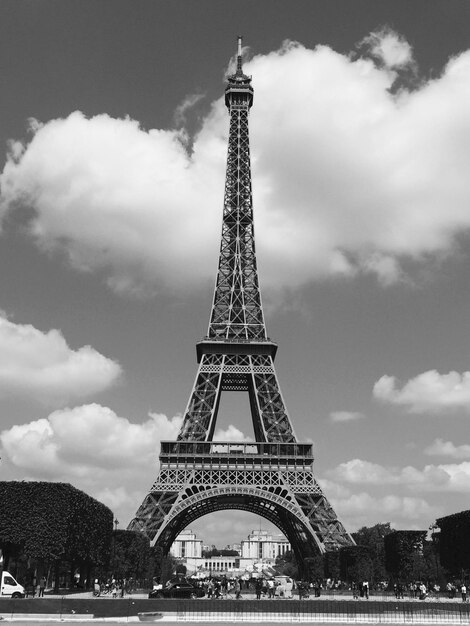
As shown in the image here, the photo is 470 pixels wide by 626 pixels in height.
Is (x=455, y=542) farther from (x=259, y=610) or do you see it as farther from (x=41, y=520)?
(x=41, y=520)

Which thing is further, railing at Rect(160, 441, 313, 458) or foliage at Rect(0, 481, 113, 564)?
railing at Rect(160, 441, 313, 458)

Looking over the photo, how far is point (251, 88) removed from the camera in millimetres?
104562

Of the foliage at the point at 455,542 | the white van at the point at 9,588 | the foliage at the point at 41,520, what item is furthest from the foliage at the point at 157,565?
the foliage at the point at 455,542

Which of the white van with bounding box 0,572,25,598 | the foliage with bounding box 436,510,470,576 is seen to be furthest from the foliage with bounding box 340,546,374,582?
the white van with bounding box 0,572,25,598

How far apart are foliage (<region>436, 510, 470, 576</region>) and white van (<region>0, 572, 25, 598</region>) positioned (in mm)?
37844

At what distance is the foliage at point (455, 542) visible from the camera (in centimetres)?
6106

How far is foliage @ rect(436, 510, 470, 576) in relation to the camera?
61062 millimetres

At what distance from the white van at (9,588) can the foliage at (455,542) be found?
124 feet

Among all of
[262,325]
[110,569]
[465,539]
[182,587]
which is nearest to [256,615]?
[182,587]

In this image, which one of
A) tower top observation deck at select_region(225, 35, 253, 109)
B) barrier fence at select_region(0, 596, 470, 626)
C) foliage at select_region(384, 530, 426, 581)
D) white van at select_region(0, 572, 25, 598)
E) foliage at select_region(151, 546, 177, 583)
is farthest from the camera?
tower top observation deck at select_region(225, 35, 253, 109)

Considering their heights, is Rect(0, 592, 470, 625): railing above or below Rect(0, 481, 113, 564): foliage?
below

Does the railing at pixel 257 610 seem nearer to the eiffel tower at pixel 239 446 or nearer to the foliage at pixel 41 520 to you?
the foliage at pixel 41 520

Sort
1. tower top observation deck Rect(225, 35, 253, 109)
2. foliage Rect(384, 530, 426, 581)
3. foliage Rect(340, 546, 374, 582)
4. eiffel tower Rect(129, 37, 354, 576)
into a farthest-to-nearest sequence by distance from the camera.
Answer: tower top observation deck Rect(225, 35, 253, 109) → eiffel tower Rect(129, 37, 354, 576) → foliage Rect(384, 530, 426, 581) → foliage Rect(340, 546, 374, 582)

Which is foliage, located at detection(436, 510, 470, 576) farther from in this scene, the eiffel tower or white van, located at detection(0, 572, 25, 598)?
white van, located at detection(0, 572, 25, 598)
